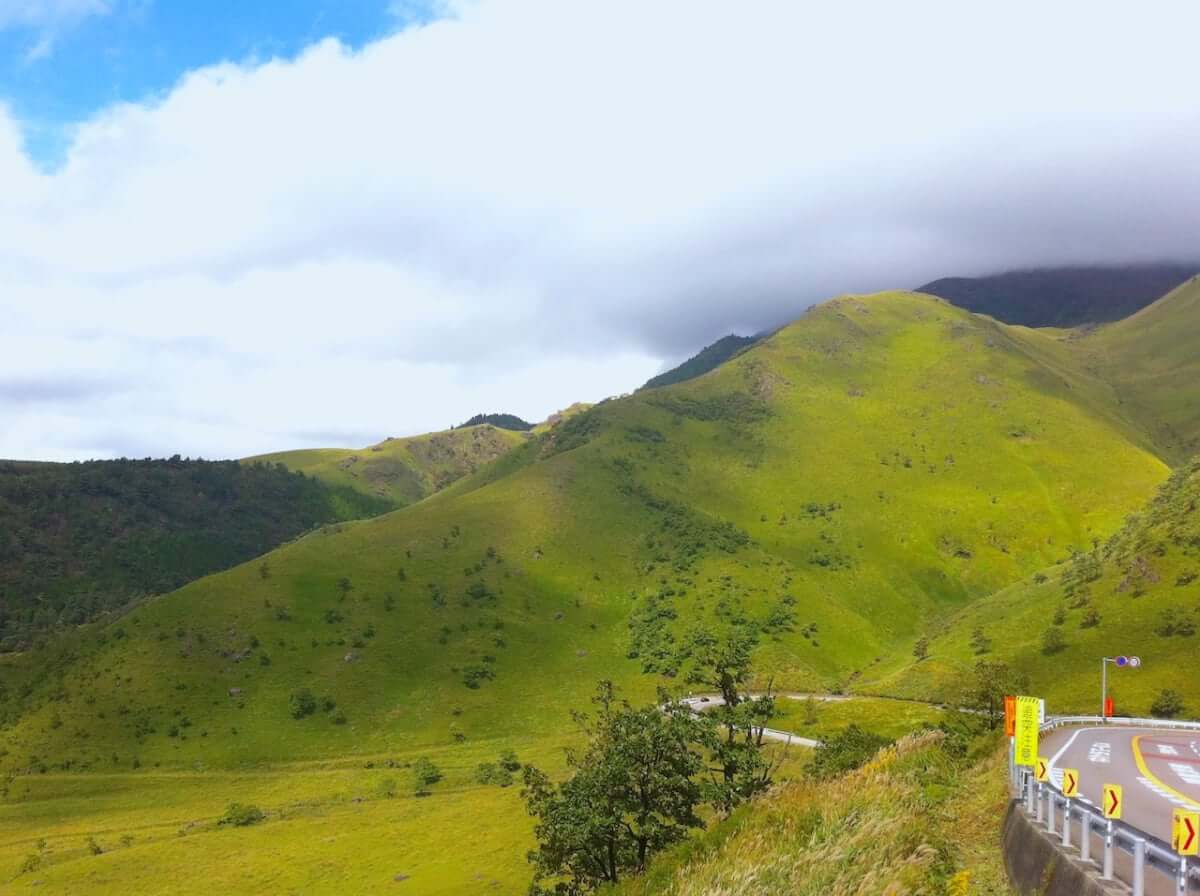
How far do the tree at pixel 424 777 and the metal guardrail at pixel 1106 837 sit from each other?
7509 cm

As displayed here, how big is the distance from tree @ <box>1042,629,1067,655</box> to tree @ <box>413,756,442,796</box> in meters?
72.9

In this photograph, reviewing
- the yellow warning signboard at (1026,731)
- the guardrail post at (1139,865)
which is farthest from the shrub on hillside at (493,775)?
the guardrail post at (1139,865)

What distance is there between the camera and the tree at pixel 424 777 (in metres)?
81.3

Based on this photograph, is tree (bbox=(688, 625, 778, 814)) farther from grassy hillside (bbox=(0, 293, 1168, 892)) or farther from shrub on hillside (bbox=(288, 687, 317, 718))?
shrub on hillside (bbox=(288, 687, 317, 718))

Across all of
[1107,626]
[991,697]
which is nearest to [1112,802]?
[991,697]

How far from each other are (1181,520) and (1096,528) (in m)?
67.4

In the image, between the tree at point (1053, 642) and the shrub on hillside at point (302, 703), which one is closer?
the tree at point (1053, 642)

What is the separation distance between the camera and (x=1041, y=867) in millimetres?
12250

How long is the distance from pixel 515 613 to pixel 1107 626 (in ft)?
278

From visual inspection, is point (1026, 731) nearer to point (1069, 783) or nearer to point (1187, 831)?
point (1069, 783)

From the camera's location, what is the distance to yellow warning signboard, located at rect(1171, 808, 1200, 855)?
9.09 metres

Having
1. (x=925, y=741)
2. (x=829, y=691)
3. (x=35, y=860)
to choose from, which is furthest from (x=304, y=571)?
(x=925, y=741)

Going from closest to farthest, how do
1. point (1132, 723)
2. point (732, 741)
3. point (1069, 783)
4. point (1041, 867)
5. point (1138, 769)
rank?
point (1041, 867), point (1069, 783), point (1138, 769), point (732, 741), point (1132, 723)

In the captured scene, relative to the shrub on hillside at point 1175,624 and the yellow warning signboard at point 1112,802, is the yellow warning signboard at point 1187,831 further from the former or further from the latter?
the shrub on hillside at point 1175,624
